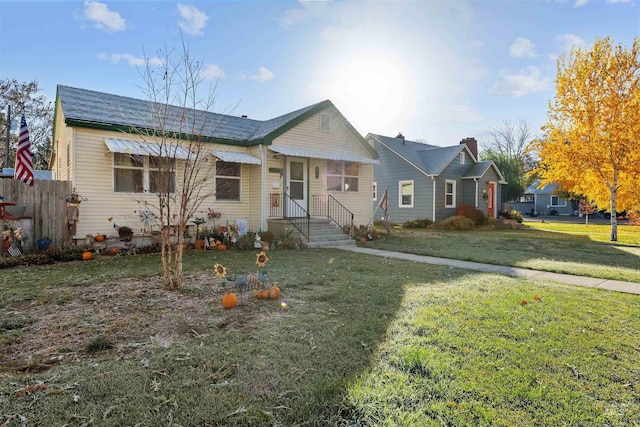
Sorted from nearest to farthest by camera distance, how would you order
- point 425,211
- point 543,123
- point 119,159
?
1. point 119,159
2. point 543,123
3. point 425,211

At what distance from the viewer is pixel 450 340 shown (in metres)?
3.24

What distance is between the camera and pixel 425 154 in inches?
870

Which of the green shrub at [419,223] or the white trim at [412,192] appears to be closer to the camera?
the green shrub at [419,223]

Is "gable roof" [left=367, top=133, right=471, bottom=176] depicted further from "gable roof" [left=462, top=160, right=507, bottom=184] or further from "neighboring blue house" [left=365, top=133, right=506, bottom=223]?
"gable roof" [left=462, top=160, right=507, bottom=184]

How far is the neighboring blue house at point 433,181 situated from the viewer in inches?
768

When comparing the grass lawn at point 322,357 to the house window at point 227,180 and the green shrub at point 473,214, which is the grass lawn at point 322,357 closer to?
the house window at point 227,180

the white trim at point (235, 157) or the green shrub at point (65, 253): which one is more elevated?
the white trim at point (235, 157)

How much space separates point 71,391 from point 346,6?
10248 mm

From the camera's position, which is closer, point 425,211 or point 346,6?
point 346,6

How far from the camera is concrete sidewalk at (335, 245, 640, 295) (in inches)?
218

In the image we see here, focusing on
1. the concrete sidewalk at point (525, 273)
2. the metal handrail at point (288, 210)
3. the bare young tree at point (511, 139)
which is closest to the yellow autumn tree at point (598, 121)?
the concrete sidewalk at point (525, 273)

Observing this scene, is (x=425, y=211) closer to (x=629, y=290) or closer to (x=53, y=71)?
(x=629, y=290)

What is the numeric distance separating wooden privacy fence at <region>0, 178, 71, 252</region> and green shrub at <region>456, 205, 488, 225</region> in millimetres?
18039

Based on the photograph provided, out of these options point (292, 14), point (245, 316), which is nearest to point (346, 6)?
point (292, 14)
